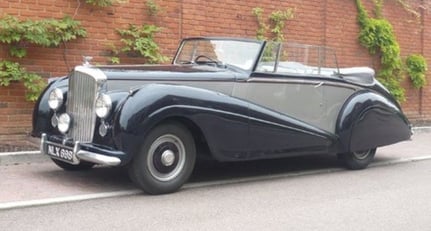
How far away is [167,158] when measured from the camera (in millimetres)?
6562

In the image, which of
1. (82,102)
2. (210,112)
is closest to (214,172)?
(210,112)

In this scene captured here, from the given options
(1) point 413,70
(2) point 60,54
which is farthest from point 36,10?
(1) point 413,70

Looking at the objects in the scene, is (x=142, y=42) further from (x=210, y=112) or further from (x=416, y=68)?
(x=416, y=68)

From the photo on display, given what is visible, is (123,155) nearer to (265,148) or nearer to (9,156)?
(265,148)

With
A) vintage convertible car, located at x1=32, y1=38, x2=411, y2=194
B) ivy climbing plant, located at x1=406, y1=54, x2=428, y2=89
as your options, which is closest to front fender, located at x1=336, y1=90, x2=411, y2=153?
vintage convertible car, located at x1=32, y1=38, x2=411, y2=194

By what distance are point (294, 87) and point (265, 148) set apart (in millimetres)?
1048

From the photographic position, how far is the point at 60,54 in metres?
9.17

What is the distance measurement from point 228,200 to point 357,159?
3151 millimetres

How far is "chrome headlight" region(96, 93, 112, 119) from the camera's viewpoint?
246 inches

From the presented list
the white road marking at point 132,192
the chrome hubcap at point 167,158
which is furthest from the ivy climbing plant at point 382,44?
the chrome hubcap at point 167,158

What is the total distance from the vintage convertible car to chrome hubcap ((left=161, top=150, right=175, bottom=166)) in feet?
0.04

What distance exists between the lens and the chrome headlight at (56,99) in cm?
683

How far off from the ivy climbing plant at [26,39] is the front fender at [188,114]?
295 centimetres

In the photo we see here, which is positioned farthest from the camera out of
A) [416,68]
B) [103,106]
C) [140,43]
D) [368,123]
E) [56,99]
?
[416,68]
